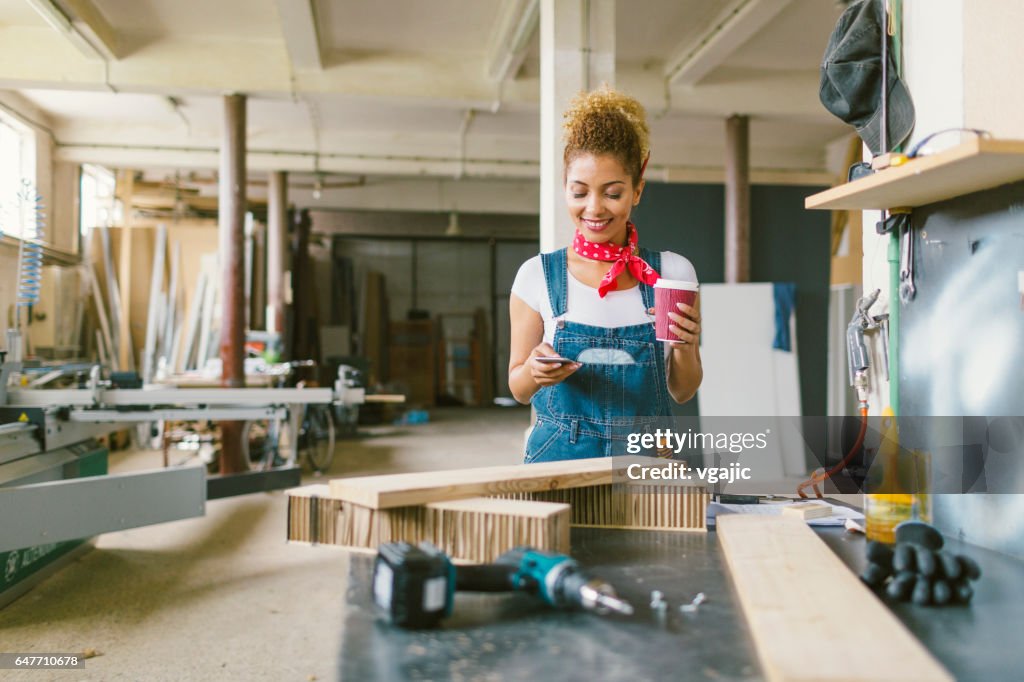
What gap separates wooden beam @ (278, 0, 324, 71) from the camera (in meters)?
5.47

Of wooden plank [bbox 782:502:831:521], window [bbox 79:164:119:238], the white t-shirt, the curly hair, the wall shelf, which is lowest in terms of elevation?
wooden plank [bbox 782:502:831:521]

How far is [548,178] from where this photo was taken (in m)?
4.39

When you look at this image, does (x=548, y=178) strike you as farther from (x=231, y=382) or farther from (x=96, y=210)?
(x=96, y=210)

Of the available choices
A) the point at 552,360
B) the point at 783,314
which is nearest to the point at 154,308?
the point at 783,314

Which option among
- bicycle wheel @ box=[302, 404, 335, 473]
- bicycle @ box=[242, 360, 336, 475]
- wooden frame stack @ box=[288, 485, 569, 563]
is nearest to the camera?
wooden frame stack @ box=[288, 485, 569, 563]

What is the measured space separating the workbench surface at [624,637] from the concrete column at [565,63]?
10.7 ft

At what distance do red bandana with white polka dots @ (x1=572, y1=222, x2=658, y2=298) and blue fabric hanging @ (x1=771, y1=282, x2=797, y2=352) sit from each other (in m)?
5.49

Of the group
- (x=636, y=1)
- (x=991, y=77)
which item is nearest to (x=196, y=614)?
(x=991, y=77)

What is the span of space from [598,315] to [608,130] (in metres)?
0.43

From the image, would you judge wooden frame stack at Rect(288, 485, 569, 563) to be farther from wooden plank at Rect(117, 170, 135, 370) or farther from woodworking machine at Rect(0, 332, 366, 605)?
wooden plank at Rect(117, 170, 135, 370)

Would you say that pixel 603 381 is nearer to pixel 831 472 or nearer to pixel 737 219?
pixel 831 472

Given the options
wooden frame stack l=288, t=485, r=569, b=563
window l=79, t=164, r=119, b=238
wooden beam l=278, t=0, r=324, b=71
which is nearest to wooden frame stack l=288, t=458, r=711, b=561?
wooden frame stack l=288, t=485, r=569, b=563

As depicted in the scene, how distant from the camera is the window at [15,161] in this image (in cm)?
705

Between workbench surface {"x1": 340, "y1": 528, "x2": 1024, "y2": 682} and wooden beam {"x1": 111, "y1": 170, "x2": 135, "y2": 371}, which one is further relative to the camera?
wooden beam {"x1": 111, "y1": 170, "x2": 135, "y2": 371}
